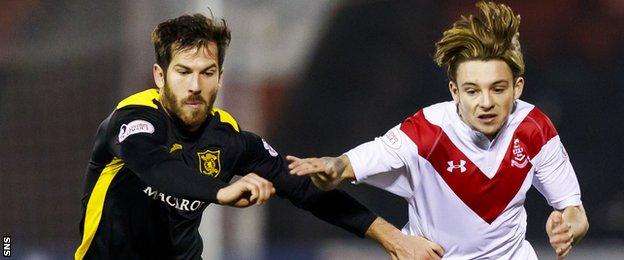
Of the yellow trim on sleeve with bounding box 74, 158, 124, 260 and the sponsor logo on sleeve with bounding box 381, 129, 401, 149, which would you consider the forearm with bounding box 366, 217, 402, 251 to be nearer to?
the sponsor logo on sleeve with bounding box 381, 129, 401, 149

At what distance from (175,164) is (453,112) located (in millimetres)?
1255

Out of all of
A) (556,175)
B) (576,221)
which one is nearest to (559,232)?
(576,221)

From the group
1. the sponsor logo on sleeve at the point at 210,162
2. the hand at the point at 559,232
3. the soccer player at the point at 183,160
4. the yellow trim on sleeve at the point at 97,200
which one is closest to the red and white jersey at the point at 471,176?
the soccer player at the point at 183,160

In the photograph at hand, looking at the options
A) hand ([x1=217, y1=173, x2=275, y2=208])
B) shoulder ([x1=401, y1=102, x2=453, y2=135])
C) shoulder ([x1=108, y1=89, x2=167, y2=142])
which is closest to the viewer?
hand ([x1=217, y1=173, x2=275, y2=208])

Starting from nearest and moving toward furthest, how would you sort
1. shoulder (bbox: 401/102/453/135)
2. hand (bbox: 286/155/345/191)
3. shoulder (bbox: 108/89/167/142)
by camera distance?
hand (bbox: 286/155/345/191), shoulder (bbox: 108/89/167/142), shoulder (bbox: 401/102/453/135)

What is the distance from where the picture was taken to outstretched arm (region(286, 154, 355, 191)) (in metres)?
4.46

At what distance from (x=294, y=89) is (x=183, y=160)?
2.92 m

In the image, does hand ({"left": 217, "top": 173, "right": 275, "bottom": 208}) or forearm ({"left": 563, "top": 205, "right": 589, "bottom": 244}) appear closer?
hand ({"left": 217, "top": 173, "right": 275, "bottom": 208})

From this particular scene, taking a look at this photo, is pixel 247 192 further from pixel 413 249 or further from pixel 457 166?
pixel 457 166

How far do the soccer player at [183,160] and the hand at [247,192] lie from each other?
1.71 ft

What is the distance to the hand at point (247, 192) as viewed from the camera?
409cm

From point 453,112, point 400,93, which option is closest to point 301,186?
point 453,112

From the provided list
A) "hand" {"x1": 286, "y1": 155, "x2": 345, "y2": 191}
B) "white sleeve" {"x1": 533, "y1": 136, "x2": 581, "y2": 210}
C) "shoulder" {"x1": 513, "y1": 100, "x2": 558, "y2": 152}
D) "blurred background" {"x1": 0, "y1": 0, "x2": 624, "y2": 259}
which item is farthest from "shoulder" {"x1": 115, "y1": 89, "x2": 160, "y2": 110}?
"blurred background" {"x1": 0, "y1": 0, "x2": 624, "y2": 259}

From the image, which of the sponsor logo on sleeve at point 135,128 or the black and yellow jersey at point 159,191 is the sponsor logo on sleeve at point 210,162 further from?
the sponsor logo on sleeve at point 135,128
